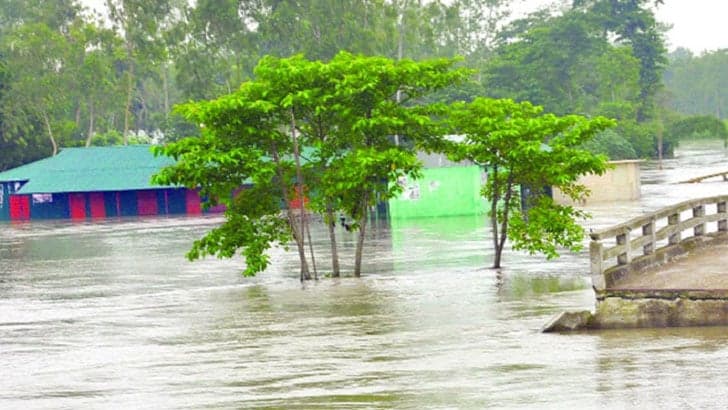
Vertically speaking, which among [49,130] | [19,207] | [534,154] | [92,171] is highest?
[49,130]

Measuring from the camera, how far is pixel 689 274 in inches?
777

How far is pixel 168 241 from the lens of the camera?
5097 cm

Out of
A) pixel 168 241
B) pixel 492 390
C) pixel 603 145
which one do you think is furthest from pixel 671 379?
pixel 603 145

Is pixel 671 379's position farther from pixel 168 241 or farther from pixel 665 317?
pixel 168 241

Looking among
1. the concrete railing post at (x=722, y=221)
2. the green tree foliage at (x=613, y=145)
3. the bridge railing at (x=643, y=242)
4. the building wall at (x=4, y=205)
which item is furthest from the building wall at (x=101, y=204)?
the bridge railing at (x=643, y=242)

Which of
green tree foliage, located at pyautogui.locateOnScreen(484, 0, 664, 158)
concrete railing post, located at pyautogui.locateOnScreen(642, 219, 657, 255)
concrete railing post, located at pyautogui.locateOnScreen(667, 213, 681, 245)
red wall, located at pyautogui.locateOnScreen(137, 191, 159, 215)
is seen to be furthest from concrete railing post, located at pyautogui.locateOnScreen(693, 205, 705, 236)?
green tree foliage, located at pyautogui.locateOnScreen(484, 0, 664, 158)

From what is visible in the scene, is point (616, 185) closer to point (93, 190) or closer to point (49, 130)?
point (93, 190)

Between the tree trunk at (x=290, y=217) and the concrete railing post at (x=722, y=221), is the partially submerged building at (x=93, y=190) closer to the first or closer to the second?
the tree trunk at (x=290, y=217)

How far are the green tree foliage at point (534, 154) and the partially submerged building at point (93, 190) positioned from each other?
156ft

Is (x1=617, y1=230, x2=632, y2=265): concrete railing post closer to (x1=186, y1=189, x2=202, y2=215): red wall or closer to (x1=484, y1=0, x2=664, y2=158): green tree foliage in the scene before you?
(x1=186, y1=189, x2=202, y2=215): red wall

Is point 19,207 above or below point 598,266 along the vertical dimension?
above

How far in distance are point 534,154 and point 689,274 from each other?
9.88 m

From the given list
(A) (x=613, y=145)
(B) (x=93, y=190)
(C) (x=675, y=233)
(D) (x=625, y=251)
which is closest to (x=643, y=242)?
(D) (x=625, y=251)

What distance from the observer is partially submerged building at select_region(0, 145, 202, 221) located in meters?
76.8
